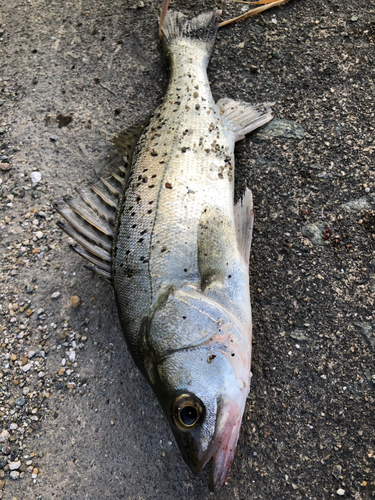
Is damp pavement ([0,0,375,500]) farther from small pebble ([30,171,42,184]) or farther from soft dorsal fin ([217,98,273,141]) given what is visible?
soft dorsal fin ([217,98,273,141])

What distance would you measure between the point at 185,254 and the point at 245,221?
599 millimetres

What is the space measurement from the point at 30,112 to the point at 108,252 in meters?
2.04

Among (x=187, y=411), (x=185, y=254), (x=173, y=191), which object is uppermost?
(x=173, y=191)

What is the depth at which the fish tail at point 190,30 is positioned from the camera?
3537mm

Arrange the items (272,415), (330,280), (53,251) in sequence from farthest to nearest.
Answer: (53,251) < (330,280) < (272,415)

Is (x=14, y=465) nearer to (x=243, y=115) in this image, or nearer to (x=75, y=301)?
(x=75, y=301)

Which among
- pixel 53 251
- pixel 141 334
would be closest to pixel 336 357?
pixel 141 334

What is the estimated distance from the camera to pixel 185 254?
2475mm

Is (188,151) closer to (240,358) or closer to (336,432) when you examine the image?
(240,358)

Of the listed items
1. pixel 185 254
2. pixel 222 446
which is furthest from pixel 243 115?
pixel 222 446

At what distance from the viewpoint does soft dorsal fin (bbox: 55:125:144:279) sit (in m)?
2.61

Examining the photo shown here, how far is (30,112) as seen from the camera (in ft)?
12.2

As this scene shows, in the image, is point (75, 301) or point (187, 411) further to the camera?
point (75, 301)

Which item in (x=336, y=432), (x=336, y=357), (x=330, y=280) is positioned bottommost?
(x=336, y=432)
